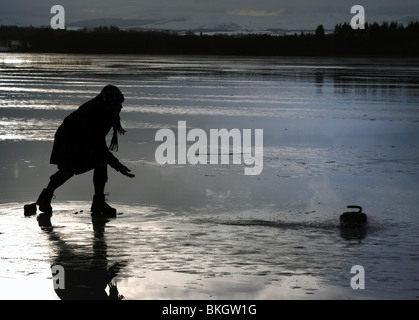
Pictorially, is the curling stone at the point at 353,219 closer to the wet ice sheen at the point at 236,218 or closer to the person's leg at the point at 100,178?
the wet ice sheen at the point at 236,218

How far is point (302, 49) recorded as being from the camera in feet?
483

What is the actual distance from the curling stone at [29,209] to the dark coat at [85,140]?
0.52 meters

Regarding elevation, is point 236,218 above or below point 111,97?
below


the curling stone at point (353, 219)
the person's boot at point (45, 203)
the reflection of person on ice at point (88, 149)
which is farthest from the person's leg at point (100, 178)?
the curling stone at point (353, 219)

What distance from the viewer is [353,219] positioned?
372 inches

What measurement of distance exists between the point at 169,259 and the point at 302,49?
14106 centimetres

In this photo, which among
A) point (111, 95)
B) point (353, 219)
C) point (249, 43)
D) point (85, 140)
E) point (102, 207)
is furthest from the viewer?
point (249, 43)

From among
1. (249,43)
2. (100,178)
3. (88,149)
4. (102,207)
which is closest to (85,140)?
(88,149)

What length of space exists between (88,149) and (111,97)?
2.11 ft

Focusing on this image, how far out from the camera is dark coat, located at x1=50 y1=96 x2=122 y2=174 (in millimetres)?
10078

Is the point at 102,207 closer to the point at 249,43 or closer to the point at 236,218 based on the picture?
the point at 236,218

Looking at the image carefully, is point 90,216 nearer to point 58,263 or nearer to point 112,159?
point 112,159

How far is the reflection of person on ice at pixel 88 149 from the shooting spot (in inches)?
395
